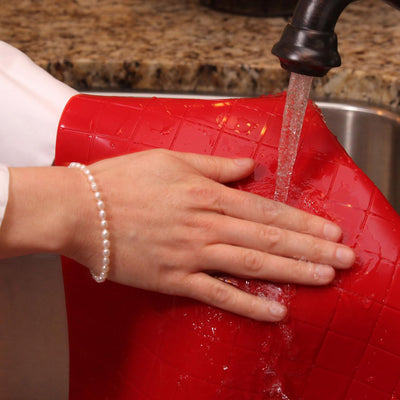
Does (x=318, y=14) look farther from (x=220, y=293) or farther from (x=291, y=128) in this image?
(x=220, y=293)

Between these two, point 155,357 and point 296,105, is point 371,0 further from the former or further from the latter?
point 155,357

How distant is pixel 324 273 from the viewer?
1.76 feet

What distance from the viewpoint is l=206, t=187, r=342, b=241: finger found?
0.55 m

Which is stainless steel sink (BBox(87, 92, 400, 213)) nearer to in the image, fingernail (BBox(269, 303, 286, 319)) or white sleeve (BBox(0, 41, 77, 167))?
white sleeve (BBox(0, 41, 77, 167))

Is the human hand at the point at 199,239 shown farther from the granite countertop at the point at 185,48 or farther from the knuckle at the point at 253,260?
the granite countertop at the point at 185,48

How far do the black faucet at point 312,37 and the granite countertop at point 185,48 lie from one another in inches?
19.0

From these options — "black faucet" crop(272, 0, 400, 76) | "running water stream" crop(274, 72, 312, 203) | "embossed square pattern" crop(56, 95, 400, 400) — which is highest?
"black faucet" crop(272, 0, 400, 76)

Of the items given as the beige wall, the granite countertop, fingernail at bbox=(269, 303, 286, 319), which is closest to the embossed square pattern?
fingernail at bbox=(269, 303, 286, 319)

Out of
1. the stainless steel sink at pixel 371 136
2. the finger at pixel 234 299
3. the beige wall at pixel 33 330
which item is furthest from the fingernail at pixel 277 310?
the stainless steel sink at pixel 371 136

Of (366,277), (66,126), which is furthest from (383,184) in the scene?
(66,126)

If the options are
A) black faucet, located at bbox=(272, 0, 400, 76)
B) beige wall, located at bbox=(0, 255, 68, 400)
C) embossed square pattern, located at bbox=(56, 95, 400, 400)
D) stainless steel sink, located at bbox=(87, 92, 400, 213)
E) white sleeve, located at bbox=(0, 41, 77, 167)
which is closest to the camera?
black faucet, located at bbox=(272, 0, 400, 76)

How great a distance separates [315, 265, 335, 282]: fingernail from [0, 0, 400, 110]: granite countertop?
0.47 meters

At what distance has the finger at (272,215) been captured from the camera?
0.55 meters

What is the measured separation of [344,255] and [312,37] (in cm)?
20
